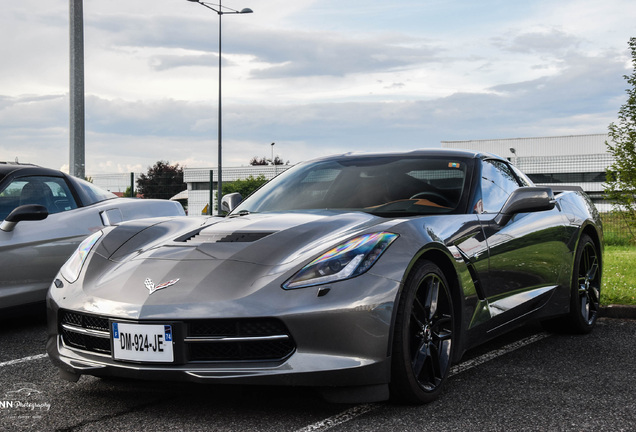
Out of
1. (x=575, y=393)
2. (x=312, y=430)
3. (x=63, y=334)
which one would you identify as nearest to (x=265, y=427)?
(x=312, y=430)

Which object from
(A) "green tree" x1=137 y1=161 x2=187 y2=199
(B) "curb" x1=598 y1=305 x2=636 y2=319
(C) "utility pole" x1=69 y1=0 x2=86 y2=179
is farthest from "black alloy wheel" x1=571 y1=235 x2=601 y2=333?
Result: (A) "green tree" x1=137 y1=161 x2=187 y2=199

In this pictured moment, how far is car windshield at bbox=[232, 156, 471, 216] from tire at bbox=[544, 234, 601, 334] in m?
1.56

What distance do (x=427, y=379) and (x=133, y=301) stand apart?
1479 mm

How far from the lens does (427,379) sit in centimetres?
381

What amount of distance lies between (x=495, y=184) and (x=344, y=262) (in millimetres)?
2047

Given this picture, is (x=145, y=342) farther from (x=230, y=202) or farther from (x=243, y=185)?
(x=243, y=185)

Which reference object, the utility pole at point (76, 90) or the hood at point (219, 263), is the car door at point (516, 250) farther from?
the utility pole at point (76, 90)

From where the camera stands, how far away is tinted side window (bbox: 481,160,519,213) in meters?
4.87

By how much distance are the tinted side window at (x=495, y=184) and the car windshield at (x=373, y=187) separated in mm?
175

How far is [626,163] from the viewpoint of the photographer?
59.7ft

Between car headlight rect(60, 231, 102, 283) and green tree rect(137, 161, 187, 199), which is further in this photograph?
green tree rect(137, 161, 187, 199)

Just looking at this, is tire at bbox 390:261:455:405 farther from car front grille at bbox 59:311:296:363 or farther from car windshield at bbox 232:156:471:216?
car windshield at bbox 232:156:471:216

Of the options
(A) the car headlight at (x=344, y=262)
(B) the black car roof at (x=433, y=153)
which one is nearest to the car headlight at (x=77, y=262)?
(A) the car headlight at (x=344, y=262)

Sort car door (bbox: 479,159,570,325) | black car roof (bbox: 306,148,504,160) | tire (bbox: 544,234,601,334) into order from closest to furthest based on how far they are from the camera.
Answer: car door (bbox: 479,159,570,325) → black car roof (bbox: 306,148,504,160) → tire (bbox: 544,234,601,334)
